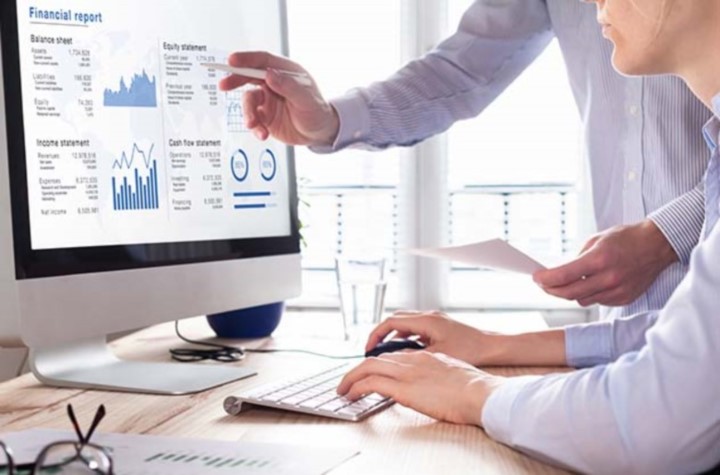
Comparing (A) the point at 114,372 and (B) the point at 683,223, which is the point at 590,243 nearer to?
(B) the point at 683,223

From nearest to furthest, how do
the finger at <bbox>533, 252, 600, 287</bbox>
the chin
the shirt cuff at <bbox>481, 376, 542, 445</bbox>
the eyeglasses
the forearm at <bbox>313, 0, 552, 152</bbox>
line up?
the eyeglasses, the shirt cuff at <bbox>481, 376, 542, 445</bbox>, the chin, the finger at <bbox>533, 252, 600, 287</bbox>, the forearm at <bbox>313, 0, 552, 152</bbox>

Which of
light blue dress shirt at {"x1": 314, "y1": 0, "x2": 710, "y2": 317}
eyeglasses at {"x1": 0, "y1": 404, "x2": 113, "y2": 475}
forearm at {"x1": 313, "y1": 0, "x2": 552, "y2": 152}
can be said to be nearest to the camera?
eyeglasses at {"x1": 0, "y1": 404, "x2": 113, "y2": 475}

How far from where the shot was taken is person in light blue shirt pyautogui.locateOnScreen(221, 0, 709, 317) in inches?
55.2

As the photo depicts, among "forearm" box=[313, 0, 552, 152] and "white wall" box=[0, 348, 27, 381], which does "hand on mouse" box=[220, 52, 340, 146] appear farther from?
"white wall" box=[0, 348, 27, 381]

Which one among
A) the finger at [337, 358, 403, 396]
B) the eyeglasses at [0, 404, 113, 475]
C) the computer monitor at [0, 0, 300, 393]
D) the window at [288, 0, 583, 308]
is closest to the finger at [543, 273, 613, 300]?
the finger at [337, 358, 403, 396]

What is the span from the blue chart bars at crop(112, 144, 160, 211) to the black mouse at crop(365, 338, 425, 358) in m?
0.36

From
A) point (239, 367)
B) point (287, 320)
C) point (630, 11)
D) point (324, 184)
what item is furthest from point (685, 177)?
point (324, 184)

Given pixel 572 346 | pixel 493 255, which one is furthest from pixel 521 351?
pixel 493 255

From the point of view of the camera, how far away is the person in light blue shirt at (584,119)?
1401mm

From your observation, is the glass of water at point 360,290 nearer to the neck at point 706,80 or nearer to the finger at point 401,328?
the finger at point 401,328

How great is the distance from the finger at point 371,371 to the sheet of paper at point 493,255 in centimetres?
24

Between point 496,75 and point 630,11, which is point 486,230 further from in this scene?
point 630,11

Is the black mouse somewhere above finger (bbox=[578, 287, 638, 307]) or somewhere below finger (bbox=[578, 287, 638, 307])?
below

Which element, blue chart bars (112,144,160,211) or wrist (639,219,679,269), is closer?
blue chart bars (112,144,160,211)
